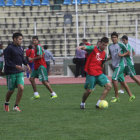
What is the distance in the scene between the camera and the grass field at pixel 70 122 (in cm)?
773

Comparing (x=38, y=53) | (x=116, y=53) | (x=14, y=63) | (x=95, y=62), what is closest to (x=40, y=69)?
(x=38, y=53)

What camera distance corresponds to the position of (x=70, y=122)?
931 cm

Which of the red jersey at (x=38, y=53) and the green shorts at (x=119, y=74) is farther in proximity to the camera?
the red jersey at (x=38, y=53)

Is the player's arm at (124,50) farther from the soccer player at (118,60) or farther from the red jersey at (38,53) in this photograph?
the red jersey at (38,53)

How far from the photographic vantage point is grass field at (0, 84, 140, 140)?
25.3ft

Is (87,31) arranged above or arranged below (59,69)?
above

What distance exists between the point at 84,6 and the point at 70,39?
149 inches

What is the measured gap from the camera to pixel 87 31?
34.7m

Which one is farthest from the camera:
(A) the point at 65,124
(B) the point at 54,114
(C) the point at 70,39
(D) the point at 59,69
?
(C) the point at 70,39

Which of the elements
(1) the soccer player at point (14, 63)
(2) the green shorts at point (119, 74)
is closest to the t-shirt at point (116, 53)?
(2) the green shorts at point (119, 74)

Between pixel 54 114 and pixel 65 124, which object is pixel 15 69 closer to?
pixel 54 114

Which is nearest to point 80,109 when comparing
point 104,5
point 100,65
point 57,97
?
point 100,65

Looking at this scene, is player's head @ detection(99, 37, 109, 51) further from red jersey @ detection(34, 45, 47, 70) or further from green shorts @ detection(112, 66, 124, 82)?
red jersey @ detection(34, 45, 47, 70)

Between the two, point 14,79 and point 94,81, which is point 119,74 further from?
point 14,79
